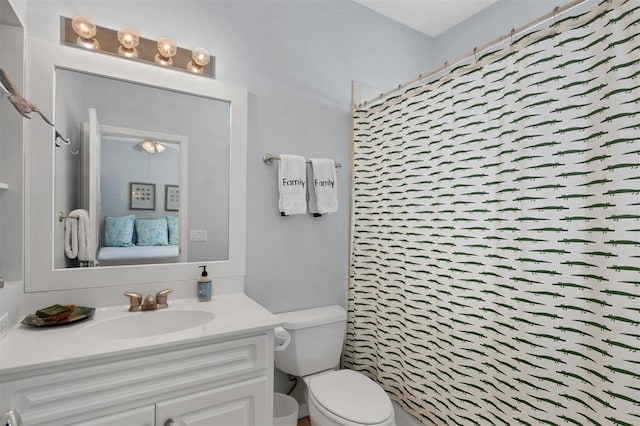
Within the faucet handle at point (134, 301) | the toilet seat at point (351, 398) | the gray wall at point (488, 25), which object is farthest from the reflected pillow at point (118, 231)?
the gray wall at point (488, 25)

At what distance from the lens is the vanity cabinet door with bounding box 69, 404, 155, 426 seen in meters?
1.05

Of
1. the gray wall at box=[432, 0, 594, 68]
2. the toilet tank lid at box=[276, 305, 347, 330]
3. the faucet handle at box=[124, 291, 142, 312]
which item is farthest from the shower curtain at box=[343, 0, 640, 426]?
the faucet handle at box=[124, 291, 142, 312]

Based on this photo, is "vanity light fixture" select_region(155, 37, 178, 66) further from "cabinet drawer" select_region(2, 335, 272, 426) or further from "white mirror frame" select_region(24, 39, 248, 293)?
"cabinet drawer" select_region(2, 335, 272, 426)

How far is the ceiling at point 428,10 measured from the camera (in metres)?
2.26

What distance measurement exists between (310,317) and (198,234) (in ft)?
2.58

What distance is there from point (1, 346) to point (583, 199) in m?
1.97

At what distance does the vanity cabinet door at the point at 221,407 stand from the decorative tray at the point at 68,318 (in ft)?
1.54

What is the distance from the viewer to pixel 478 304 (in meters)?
1.46

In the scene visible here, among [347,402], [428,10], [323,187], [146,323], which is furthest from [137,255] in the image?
[428,10]

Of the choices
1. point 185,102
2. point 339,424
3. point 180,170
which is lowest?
point 339,424

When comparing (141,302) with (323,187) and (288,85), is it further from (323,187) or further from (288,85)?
(288,85)

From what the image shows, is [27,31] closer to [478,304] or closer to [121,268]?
[121,268]

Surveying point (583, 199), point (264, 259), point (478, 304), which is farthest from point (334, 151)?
point (583, 199)

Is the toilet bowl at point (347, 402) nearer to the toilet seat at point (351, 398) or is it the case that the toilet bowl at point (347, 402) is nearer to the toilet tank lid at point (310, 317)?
the toilet seat at point (351, 398)
